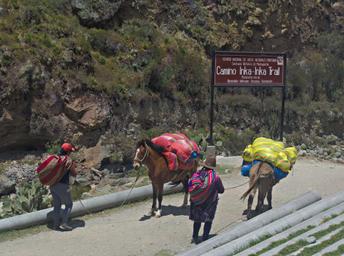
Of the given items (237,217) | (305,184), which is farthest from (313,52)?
(237,217)

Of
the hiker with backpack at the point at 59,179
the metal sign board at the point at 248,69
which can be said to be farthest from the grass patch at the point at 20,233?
the metal sign board at the point at 248,69

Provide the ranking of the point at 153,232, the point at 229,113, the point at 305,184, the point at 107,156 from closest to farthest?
the point at 153,232, the point at 305,184, the point at 107,156, the point at 229,113

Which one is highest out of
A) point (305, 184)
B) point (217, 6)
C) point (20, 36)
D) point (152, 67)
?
point (217, 6)

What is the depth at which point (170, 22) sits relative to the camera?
2392cm

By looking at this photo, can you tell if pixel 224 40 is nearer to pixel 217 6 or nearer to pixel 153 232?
pixel 217 6

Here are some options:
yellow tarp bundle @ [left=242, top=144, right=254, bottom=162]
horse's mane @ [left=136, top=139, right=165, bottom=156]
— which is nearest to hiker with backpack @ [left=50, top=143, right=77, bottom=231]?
horse's mane @ [left=136, top=139, right=165, bottom=156]

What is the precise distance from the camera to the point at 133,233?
939cm

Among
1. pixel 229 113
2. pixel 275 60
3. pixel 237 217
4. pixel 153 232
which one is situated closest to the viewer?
pixel 153 232

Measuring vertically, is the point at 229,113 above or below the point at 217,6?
below

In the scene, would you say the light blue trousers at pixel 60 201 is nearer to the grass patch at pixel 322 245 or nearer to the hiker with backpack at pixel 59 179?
the hiker with backpack at pixel 59 179

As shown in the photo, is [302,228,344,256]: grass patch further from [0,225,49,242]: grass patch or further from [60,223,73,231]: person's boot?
[0,225,49,242]: grass patch

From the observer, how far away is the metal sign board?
16656 millimetres

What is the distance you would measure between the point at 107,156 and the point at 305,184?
22.2 feet

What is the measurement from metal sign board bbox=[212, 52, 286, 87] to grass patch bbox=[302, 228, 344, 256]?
9309 mm
